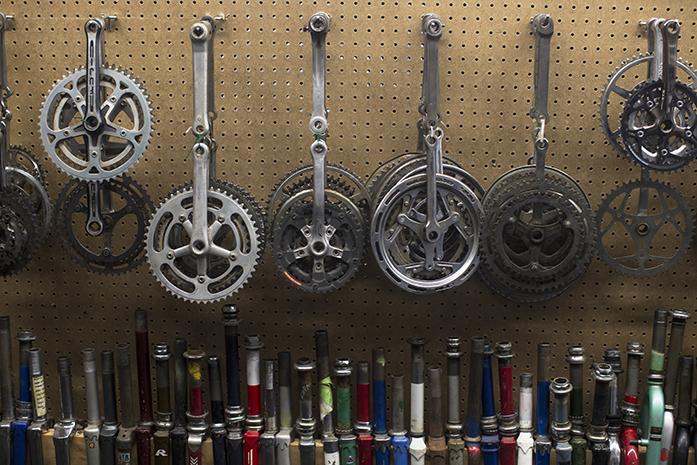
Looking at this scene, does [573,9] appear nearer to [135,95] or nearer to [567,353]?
[567,353]

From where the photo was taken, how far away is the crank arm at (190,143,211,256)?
192cm

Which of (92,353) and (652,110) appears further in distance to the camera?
(92,353)

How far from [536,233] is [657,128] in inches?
14.7

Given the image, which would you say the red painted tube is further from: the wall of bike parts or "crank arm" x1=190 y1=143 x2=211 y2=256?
"crank arm" x1=190 y1=143 x2=211 y2=256

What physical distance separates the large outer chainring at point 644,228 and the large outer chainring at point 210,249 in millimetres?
881

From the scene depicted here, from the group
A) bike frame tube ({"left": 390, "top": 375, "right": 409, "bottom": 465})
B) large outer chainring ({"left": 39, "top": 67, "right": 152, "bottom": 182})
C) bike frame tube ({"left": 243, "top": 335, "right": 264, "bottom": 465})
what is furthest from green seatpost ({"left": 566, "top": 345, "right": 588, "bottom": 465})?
large outer chainring ({"left": 39, "top": 67, "right": 152, "bottom": 182})

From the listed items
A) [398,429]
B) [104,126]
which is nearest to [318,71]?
[104,126]

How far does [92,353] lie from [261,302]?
46 centimetres

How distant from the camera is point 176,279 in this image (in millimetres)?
1997

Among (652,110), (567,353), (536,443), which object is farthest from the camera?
(567,353)

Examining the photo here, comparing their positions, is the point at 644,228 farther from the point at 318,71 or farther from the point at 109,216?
the point at 109,216

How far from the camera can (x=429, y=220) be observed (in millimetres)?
1958

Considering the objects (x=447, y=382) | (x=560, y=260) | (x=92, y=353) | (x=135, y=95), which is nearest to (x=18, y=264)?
(x=92, y=353)

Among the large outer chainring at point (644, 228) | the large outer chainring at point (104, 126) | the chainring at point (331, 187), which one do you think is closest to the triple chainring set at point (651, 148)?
the large outer chainring at point (644, 228)
